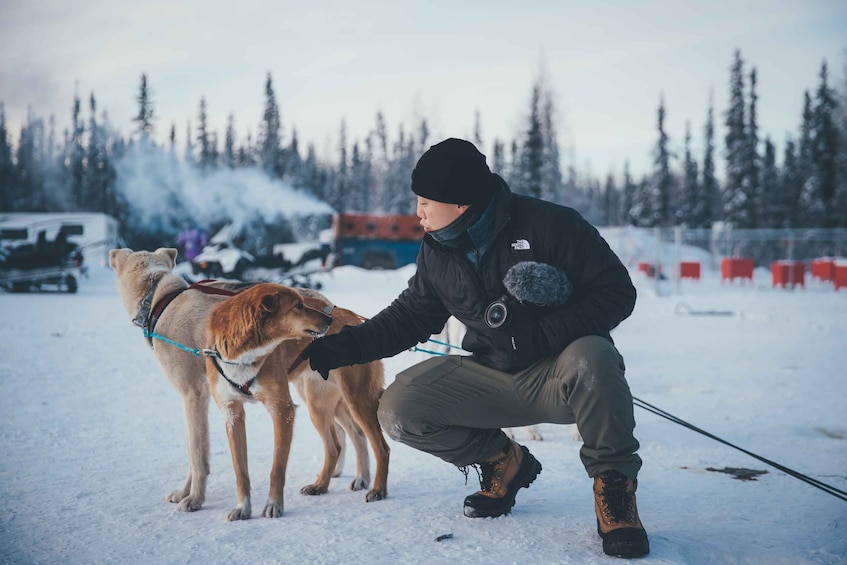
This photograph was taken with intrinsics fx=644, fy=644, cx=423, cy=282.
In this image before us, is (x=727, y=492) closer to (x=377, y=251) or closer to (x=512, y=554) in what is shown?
(x=512, y=554)

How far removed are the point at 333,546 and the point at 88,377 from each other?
15.4ft

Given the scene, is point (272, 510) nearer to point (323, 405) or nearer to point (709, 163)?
point (323, 405)

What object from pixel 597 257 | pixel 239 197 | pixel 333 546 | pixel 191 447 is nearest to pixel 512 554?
pixel 333 546

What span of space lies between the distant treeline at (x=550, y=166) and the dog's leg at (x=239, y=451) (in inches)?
1116

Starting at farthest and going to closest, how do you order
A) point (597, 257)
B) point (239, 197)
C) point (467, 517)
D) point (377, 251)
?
point (239, 197), point (377, 251), point (467, 517), point (597, 257)

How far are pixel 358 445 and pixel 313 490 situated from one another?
339 millimetres

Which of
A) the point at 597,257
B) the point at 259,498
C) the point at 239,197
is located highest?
the point at 239,197

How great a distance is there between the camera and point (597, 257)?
241 cm

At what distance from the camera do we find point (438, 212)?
2.52 meters

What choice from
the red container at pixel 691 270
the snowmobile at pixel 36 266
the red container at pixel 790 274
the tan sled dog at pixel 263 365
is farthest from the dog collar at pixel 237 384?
the red container at pixel 691 270

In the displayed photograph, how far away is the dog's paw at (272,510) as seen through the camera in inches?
106

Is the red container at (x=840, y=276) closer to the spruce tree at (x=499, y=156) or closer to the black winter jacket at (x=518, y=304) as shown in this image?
the black winter jacket at (x=518, y=304)

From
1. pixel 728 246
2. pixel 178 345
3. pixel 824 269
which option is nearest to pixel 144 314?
pixel 178 345

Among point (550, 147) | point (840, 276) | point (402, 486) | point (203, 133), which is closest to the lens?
point (402, 486)
